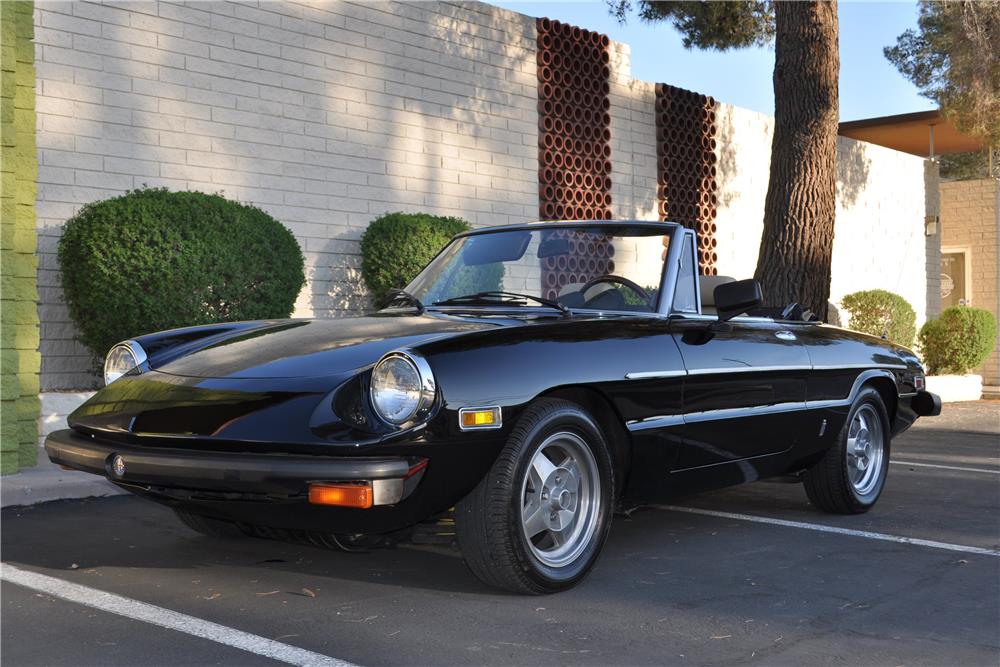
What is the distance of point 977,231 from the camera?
2197cm

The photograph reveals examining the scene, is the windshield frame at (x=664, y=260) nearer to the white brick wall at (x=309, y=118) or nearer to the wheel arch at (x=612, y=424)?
the wheel arch at (x=612, y=424)

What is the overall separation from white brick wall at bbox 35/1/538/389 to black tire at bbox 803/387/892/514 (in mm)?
5864

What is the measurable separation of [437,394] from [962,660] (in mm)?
1867

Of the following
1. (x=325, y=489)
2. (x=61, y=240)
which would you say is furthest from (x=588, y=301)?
(x=61, y=240)

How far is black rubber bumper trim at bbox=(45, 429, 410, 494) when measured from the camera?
11.3 feet

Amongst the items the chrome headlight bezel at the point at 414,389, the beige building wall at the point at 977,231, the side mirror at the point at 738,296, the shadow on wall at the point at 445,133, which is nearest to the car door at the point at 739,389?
the side mirror at the point at 738,296

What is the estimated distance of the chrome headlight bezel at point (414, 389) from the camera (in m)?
3.59

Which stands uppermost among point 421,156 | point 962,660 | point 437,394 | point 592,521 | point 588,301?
point 421,156

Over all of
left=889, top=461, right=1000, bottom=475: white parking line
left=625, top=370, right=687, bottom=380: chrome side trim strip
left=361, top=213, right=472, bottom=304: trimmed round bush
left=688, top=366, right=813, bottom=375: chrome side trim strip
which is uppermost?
left=361, top=213, right=472, bottom=304: trimmed round bush

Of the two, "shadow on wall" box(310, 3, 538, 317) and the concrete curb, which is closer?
the concrete curb

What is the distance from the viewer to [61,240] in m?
8.50

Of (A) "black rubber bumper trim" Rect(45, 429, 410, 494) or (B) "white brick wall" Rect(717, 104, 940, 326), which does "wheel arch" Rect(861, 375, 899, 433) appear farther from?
(B) "white brick wall" Rect(717, 104, 940, 326)

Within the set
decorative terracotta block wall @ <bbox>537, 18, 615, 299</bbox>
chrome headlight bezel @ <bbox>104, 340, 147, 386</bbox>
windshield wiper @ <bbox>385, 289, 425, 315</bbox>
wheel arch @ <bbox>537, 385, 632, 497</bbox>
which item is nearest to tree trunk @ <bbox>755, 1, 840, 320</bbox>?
decorative terracotta block wall @ <bbox>537, 18, 615, 299</bbox>

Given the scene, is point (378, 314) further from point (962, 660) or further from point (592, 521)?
point (962, 660)
